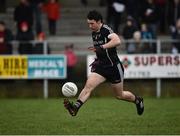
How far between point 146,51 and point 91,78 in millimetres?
9158

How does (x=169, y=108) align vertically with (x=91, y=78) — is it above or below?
below

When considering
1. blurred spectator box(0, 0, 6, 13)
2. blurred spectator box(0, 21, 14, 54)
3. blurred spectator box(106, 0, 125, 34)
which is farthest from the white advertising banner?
blurred spectator box(0, 0, 6, 13)

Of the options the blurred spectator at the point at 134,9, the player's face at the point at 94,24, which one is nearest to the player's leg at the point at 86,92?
the player's face at the point at 94,24

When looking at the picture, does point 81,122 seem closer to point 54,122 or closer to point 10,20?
point 54,122

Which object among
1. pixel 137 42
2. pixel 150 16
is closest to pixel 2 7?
pixel 150 16

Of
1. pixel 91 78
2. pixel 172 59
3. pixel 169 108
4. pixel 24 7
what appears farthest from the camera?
pixel 24 7

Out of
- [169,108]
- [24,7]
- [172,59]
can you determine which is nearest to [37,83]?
[24,7]

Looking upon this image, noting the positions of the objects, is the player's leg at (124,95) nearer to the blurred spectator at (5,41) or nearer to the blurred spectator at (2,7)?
the blurred spectator at (5,41)

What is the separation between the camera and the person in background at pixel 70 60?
2270cm

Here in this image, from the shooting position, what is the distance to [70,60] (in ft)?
74.7

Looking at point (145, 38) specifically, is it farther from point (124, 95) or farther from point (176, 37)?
point (124, 95)

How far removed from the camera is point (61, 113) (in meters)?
17.1

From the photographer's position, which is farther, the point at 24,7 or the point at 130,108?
the point at 24,7

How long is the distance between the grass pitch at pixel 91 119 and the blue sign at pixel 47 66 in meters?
2.01
